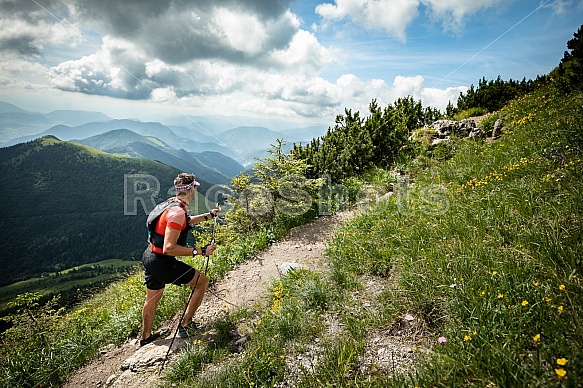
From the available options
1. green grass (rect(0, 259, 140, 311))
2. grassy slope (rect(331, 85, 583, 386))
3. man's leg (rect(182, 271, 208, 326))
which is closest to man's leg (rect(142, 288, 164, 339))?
man's leg (rect(182, 271, 208, 326))

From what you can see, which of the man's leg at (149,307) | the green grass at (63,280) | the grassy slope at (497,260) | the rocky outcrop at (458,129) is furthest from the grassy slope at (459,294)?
the green grass at (63,280)

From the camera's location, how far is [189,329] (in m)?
5.11

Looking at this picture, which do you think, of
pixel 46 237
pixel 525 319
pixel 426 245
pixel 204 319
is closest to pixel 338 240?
pixel 426 245

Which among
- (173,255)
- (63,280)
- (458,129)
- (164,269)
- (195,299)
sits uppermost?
(458,129)

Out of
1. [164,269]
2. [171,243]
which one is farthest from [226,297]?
[171,243]

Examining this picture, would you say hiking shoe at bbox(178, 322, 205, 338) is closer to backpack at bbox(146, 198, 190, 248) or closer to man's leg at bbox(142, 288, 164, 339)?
man's leg at bbox(142, 288, 164, 339)

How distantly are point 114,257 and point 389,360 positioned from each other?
210 metres

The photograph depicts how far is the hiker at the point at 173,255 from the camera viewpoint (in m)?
4.61

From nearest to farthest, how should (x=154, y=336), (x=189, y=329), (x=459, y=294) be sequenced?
(x=459, y=294) → (x=189, y=329) → (x=154, y=336)

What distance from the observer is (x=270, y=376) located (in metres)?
3.23

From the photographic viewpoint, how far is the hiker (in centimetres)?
461

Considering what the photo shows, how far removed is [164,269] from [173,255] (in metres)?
0.45

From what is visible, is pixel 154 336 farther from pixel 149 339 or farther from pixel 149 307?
pixel 149 307

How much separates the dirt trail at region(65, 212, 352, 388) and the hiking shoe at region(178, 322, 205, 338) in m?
0.12
